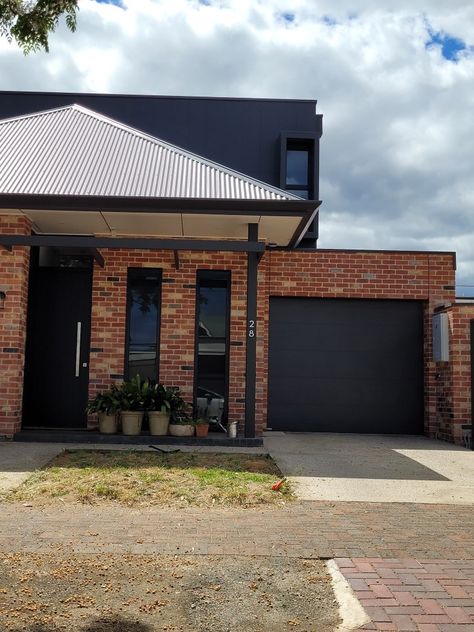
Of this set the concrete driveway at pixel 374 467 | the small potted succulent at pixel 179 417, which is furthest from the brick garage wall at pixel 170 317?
the concrete driveway at pixel 374 467

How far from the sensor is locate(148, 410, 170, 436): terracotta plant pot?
930 cm

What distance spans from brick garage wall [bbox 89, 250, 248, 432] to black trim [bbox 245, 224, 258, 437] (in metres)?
1.38

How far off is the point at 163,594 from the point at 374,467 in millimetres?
4635

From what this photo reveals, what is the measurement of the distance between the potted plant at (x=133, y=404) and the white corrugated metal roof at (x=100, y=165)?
2.84 m

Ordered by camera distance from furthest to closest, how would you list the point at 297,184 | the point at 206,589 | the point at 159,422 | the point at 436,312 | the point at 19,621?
the point at 297,184 → the point at 436,312 → the point at 159,422 → the point at 206,589 → the point at 19,621

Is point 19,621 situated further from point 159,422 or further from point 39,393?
point 39,393

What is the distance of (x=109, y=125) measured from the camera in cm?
1138

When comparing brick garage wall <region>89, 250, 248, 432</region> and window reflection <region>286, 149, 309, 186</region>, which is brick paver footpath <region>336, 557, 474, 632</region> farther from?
window reflection <region>286, 149, 309, 186</region>

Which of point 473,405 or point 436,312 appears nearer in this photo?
point 473,405

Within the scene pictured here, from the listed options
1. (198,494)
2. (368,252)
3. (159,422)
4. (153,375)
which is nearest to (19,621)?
(198,494)

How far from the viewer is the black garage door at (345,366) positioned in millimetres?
11391

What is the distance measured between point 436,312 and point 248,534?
7.30 meters

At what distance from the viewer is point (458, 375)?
1048 centimetres

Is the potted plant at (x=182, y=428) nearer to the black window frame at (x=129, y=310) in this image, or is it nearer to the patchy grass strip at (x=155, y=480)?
the patchy grass strip at (x=155, y=480)
